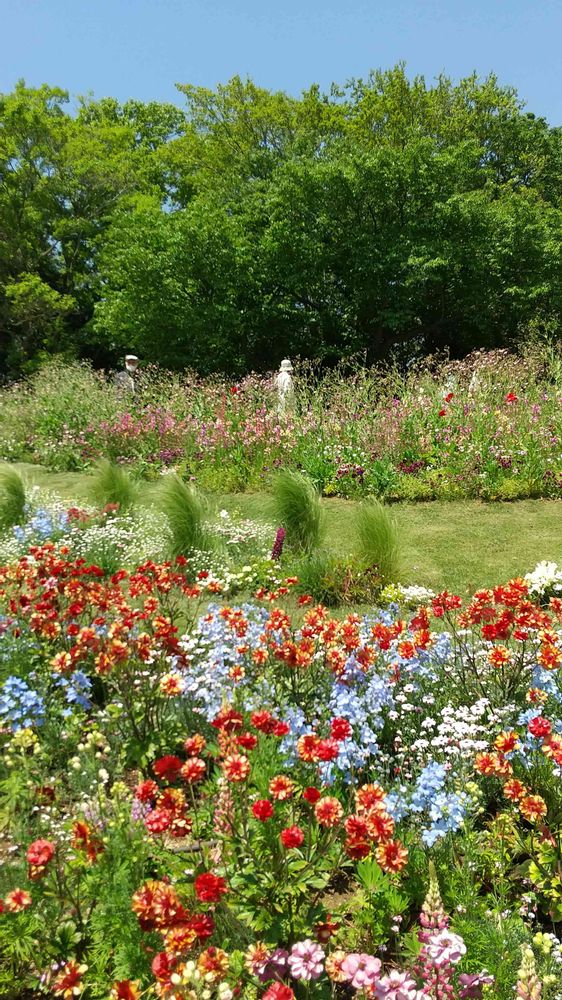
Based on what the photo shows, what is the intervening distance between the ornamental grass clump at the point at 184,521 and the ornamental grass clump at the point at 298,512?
2.32 ft

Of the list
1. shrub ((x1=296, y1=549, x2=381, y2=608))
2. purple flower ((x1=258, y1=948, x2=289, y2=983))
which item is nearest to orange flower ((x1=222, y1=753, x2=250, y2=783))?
purple flower ((x1=258, y1=948, x2=289, y2=983))

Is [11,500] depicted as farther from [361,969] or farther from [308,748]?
[361,969]

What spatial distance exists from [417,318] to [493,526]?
15108 millimetres

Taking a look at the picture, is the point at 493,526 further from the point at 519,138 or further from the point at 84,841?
the point at 519,138

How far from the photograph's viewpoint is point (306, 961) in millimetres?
1332

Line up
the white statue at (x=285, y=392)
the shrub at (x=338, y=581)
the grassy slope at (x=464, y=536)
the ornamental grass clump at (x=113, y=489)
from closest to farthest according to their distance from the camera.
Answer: the shrub at (x=338, y=581)
the grassy slope at (x=464, y=536)
the ornamental grass clump at (x=113, y=489)
the white statue at (x=285, y=392)

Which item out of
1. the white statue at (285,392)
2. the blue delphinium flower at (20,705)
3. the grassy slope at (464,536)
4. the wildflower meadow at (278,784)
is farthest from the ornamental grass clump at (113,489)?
the blue delphinium flower at (20,705)

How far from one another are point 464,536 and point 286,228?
50.0 ft

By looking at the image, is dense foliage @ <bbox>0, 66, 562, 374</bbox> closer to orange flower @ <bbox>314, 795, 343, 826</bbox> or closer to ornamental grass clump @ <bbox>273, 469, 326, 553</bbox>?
ornamental grass clump @ <bbox>273, 469, 326, 553</bbox>

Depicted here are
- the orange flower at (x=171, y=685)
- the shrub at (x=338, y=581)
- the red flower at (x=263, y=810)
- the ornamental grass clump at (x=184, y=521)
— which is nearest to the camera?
the red flower at (x=263, y=810)

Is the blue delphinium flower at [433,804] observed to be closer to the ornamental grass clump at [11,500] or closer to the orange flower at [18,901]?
the orange flower at [18,901]

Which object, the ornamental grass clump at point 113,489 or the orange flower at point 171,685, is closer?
the orange flower at point 171,685

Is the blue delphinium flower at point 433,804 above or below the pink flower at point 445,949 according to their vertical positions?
below

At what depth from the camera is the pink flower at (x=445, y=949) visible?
125 centimetres
